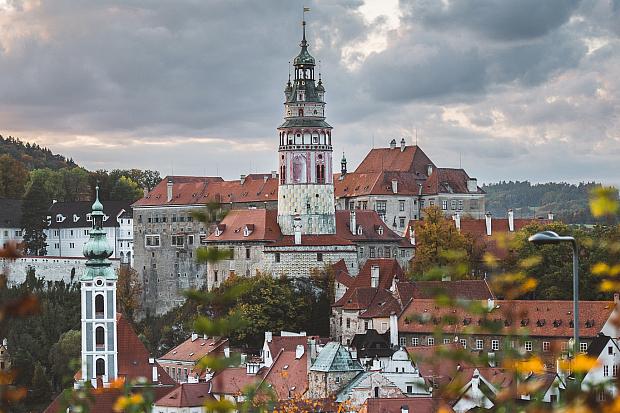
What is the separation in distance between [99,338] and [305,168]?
17.1m

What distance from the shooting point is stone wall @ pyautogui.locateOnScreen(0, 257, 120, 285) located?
82.1 metres

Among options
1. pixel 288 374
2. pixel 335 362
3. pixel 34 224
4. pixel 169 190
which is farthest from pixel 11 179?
pixel 335 362

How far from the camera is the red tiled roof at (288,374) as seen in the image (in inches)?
1946

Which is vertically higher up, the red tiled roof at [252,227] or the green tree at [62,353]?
the red tiled roof at [252,227]

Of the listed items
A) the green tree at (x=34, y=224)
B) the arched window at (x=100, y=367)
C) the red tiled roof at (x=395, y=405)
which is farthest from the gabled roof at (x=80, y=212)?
the red tiled roof at (x=395, y=405)

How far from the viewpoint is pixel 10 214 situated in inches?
3752

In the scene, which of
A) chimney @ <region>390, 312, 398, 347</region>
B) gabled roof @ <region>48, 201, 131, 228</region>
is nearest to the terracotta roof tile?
chimney @ <region>390, 312, 398, 347</region>

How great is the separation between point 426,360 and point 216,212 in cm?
168

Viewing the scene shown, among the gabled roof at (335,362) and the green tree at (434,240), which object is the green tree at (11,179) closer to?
the green tree at (434,240)

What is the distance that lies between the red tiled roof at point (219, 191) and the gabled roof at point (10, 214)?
10884 mm

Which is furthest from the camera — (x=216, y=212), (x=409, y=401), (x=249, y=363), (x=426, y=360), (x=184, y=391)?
(x=249, y=363)

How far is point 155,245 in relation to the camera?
276ft

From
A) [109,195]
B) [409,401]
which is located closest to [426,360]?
[409,401]

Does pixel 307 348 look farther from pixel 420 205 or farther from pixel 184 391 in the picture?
pixel 420 205
